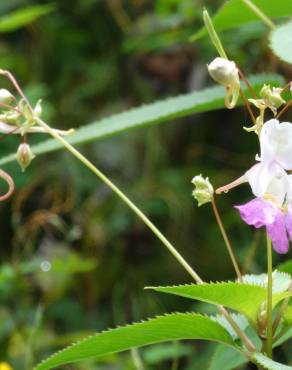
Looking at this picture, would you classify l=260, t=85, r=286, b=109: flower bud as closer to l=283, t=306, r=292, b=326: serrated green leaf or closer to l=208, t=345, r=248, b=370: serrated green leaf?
l=283, t=306, r=292, b=326: serrated green leaf

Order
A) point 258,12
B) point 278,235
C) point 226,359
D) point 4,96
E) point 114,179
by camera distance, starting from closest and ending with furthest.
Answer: point 278,235
point 4,96
point 226,359
point 258,12
point 114,179

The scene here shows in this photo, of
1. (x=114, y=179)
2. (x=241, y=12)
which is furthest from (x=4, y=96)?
(x=114, y=179)

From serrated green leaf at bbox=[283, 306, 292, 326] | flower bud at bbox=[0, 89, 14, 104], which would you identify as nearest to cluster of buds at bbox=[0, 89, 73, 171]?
flower bud at bbox=[0, 89, 14, 104]

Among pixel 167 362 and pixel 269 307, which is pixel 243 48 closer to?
pixel 167 362

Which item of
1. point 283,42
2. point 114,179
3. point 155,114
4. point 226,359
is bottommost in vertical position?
point 226,359

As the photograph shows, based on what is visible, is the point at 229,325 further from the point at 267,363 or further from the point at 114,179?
the point at 114,179

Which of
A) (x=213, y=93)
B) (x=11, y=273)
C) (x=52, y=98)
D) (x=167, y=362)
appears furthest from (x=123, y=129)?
(x=52, y=98)

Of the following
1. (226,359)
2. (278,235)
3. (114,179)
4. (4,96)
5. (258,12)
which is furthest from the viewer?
(114,179)
